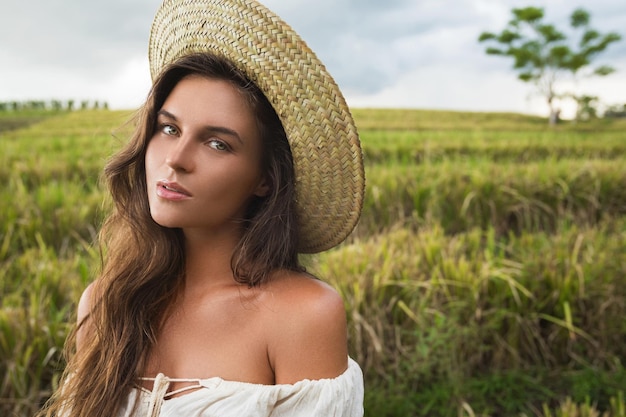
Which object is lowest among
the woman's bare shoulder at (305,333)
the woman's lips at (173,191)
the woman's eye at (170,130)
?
the woman's bare shoulder at (305,333)

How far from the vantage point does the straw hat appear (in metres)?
1.24

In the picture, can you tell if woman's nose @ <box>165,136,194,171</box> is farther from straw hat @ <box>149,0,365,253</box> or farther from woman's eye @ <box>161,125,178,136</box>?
A: straw hat @ <box>149,0,365,253</box>

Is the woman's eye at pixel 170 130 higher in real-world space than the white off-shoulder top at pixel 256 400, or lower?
higher

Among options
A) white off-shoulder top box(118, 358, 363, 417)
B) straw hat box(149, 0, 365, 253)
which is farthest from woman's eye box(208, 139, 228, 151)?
white off-shoulder top box(118, 358, 363, 417)

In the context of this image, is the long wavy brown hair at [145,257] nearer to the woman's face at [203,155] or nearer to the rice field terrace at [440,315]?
the woman's face at [203,155]

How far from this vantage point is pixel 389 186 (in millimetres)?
4852

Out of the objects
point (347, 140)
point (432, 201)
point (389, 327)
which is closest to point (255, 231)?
point (347, 140)

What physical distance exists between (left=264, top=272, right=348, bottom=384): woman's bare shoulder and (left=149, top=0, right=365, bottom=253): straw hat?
195 millimetres

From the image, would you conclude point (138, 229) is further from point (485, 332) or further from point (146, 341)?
point (485, 332)

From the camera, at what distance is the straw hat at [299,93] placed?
1235 millimetres

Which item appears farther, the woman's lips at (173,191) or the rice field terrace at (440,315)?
the rice field terrace at (440,315)

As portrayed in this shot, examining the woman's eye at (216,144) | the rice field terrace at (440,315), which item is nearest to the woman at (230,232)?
the woman's eye at (216,144)

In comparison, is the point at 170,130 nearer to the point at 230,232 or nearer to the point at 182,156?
the point at 182,156

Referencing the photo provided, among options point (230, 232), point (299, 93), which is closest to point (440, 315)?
point (230, 232)
